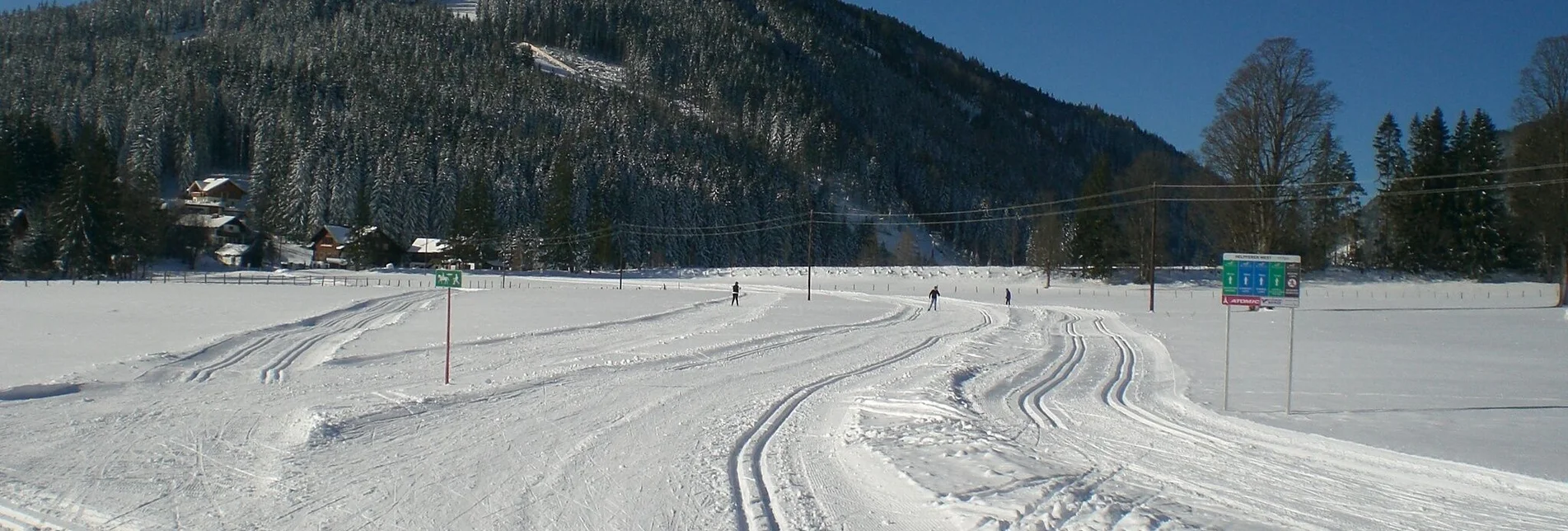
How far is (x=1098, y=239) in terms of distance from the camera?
6244cm

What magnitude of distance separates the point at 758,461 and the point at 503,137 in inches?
4675

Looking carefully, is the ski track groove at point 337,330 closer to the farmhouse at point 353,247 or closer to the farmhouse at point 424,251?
the farmhouse at point 353,247

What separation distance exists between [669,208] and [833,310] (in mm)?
73375

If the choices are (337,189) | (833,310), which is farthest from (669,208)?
(833,310)

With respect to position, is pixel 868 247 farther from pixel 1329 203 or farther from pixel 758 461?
Answer: pixel 758 461

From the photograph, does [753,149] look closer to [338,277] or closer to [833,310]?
[338,277]

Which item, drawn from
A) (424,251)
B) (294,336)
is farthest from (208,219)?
(294,336)

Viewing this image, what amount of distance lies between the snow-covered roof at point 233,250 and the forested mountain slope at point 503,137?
27.8ft

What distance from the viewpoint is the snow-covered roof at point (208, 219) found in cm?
8256

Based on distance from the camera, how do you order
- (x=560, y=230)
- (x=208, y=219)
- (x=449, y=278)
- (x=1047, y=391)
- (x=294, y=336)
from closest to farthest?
1. (x=1047, y=391)
2. (x=449, y=278)
3. (x=294, y=336)
4. (x=560, y=230)
5. (x=208, y=219)

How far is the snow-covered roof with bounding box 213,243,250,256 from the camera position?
87.2 m

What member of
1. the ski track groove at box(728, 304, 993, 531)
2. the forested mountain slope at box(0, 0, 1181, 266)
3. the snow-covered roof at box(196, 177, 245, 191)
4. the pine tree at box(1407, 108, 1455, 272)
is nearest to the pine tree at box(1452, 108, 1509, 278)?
the pine tree at box(1407, 108, 1455, 272)

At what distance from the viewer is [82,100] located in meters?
129

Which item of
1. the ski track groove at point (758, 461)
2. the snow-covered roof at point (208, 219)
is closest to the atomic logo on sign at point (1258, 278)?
the ski track groove at point (758, 461)
